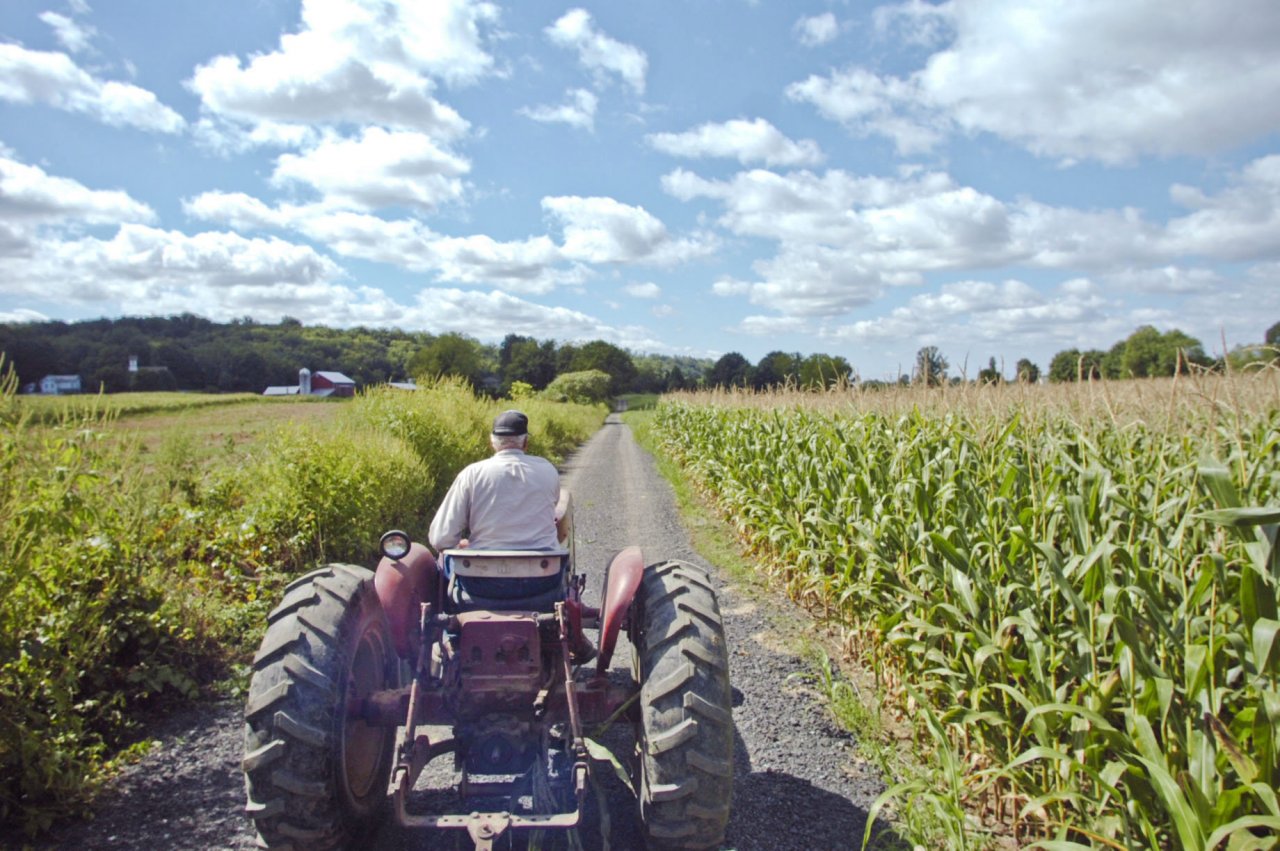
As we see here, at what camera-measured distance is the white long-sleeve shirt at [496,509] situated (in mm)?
3793

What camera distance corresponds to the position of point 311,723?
281 cm

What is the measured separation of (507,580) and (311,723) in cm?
100

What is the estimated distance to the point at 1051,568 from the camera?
2.98 meters

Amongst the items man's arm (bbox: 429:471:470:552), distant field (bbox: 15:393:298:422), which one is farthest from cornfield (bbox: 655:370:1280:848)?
distant field (bbox: 15:393:298:422)

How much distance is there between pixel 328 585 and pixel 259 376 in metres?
59.3

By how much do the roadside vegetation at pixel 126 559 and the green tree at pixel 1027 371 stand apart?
19.7 ft

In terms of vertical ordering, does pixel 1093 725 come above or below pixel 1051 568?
below

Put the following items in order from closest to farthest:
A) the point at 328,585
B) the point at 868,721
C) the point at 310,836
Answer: the point at 310,836
the point at 328,585
the point at 868,721

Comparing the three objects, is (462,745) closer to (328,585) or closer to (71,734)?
(328,585)

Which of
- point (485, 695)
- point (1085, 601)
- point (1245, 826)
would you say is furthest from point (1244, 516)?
point (485, 695)

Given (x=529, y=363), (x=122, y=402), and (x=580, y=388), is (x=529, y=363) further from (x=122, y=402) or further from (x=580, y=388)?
(x=122, y=402)

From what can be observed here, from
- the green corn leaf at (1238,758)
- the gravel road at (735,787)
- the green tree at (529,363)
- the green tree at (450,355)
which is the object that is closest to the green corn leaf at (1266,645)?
the green corn leaf at (1238,758)

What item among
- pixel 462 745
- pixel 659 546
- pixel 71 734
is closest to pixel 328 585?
pixel 462 745

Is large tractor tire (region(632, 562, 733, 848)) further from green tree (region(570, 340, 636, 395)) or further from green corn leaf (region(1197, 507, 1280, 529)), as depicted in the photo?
green tree (region(570, 340, 636, 395))
